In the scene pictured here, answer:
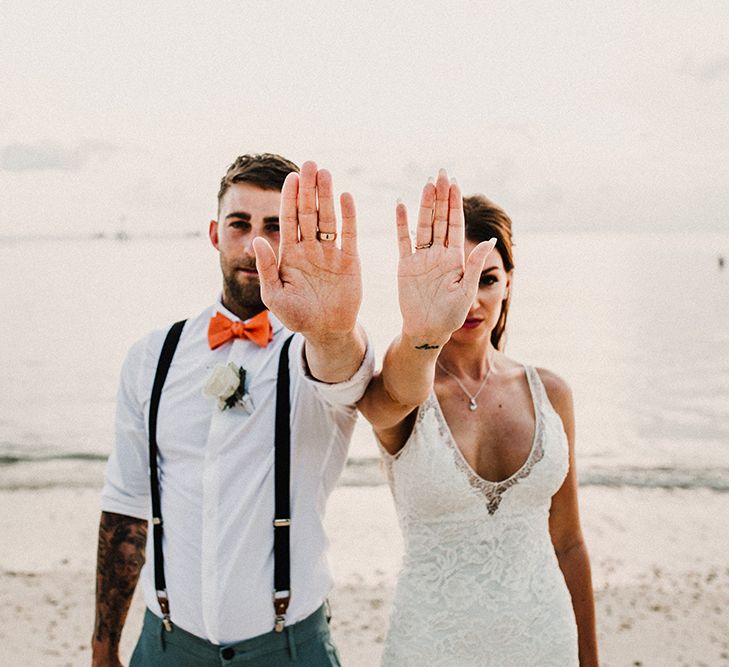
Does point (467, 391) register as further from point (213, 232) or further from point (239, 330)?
point (213, 232)

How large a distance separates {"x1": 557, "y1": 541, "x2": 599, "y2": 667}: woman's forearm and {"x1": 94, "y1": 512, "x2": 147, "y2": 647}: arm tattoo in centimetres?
166

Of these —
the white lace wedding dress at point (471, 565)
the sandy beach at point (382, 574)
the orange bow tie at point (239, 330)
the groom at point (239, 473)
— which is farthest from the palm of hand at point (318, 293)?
the sandy beach at point (382, 574)

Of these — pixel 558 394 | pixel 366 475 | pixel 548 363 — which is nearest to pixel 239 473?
pixel 558 394

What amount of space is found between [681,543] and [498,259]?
758 cm

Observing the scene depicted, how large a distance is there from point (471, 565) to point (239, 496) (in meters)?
0.85

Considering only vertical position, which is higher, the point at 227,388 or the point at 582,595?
the point at 227,388

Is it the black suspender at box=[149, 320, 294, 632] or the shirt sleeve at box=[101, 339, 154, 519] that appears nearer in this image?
the black suspender at box=[149, 320, 294, 632]

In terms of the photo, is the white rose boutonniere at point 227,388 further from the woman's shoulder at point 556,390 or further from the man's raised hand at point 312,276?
the woman's shoulder at point 556,390

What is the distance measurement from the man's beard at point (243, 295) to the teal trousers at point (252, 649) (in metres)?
1.06

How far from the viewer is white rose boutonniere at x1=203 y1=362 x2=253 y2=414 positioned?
2365mm

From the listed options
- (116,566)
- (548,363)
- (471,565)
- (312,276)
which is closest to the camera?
(312,276)

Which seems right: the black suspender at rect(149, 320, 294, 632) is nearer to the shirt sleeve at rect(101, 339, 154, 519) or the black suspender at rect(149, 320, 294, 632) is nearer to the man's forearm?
the shirt sleeve at rect(101, 339, 154, 519)

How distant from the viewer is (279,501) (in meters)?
2.32

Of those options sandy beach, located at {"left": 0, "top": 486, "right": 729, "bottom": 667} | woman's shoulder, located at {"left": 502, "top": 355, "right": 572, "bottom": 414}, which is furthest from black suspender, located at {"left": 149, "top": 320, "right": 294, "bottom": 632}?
sandy beach, located at {"left": 0, "top": 486, "right": 729, "bottom": 667}
